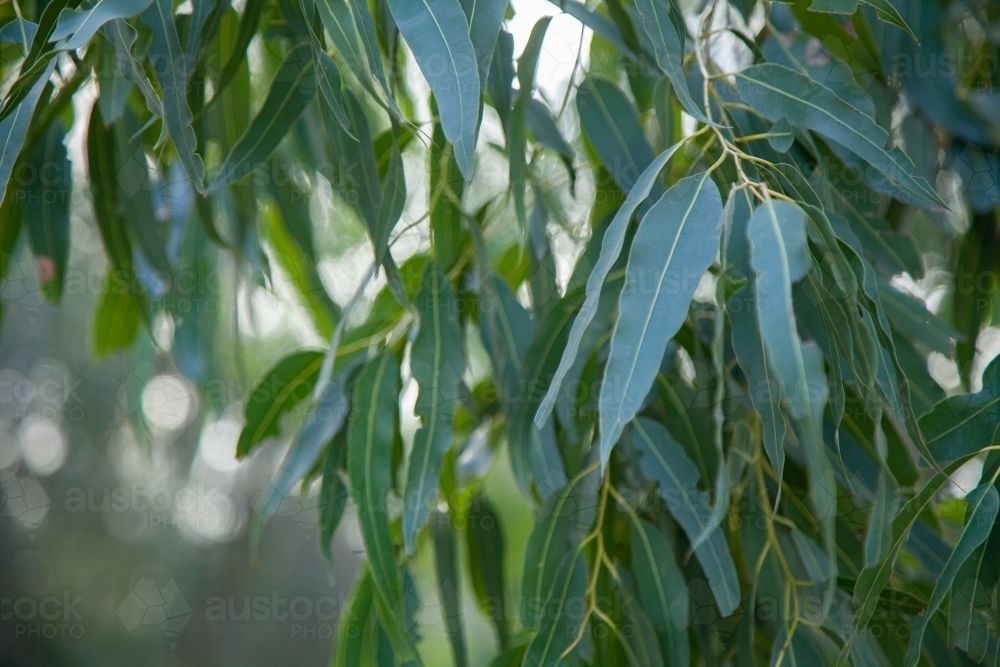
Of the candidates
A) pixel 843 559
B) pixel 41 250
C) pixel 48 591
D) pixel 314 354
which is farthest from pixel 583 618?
pixel 48 591

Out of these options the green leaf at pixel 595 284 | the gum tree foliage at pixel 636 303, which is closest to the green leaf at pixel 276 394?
the gum tree foliage at pixel 636 303

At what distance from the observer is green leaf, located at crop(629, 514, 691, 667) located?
0.49 metres

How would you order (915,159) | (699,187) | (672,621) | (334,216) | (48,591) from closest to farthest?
(699,187)
(672,621)
(915,159)
(334,216)
(48,591)

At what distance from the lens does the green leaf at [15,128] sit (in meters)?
0.36

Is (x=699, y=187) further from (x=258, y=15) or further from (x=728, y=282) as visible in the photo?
(x=258, y=15)

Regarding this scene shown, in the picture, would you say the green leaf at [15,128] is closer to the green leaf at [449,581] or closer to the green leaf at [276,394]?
the green leaf at [276,394]

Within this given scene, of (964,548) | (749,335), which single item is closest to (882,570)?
(964,548)

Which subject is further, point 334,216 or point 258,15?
point 334,216

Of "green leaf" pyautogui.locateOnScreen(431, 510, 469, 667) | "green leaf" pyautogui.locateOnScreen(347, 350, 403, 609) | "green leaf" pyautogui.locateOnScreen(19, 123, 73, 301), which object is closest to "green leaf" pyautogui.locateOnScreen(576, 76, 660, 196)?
"green leaf" pyautogui.locateOnScreen(347, 350, 403, 609)

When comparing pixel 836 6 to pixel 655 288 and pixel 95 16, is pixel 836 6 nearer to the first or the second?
pixel 655 288

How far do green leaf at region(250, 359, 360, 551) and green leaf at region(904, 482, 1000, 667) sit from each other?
0.37m

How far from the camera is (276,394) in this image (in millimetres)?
618

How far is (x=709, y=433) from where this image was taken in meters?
0.55

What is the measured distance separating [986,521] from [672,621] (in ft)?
0.62
